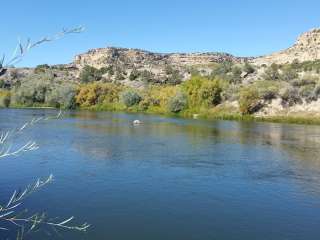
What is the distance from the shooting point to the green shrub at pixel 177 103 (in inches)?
3460

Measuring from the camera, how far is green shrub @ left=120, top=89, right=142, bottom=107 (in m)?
98.9

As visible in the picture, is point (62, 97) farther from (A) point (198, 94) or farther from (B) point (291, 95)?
(B) point (291, 95)

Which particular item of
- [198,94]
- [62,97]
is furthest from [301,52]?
[62,97]

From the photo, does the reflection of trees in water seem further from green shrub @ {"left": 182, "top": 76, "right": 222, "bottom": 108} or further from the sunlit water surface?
green shrub @ {"left": 182, "top": 76, "right": 222, "bottom": 108}

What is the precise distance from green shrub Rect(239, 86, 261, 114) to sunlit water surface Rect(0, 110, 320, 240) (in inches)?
1476

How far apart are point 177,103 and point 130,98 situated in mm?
14482

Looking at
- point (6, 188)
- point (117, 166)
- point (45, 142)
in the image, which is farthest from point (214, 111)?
point (6, 188)

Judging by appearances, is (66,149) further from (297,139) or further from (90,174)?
(297,139)

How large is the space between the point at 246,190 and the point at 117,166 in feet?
26.1

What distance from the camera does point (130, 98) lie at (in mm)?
98812

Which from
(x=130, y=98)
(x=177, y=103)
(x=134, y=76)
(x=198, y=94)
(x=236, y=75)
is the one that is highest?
(x=134, y=76)

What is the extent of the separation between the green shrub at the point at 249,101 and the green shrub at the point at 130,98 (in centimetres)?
2923

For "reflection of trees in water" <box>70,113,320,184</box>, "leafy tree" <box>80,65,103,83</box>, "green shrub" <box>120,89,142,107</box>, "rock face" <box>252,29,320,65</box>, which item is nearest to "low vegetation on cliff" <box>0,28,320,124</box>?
"green shrub" <box>120,89,142,107</box>

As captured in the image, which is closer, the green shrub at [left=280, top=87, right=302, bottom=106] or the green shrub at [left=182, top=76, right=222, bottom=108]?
the green shrub at [left=280, top=87, right=302, bottom=106]
